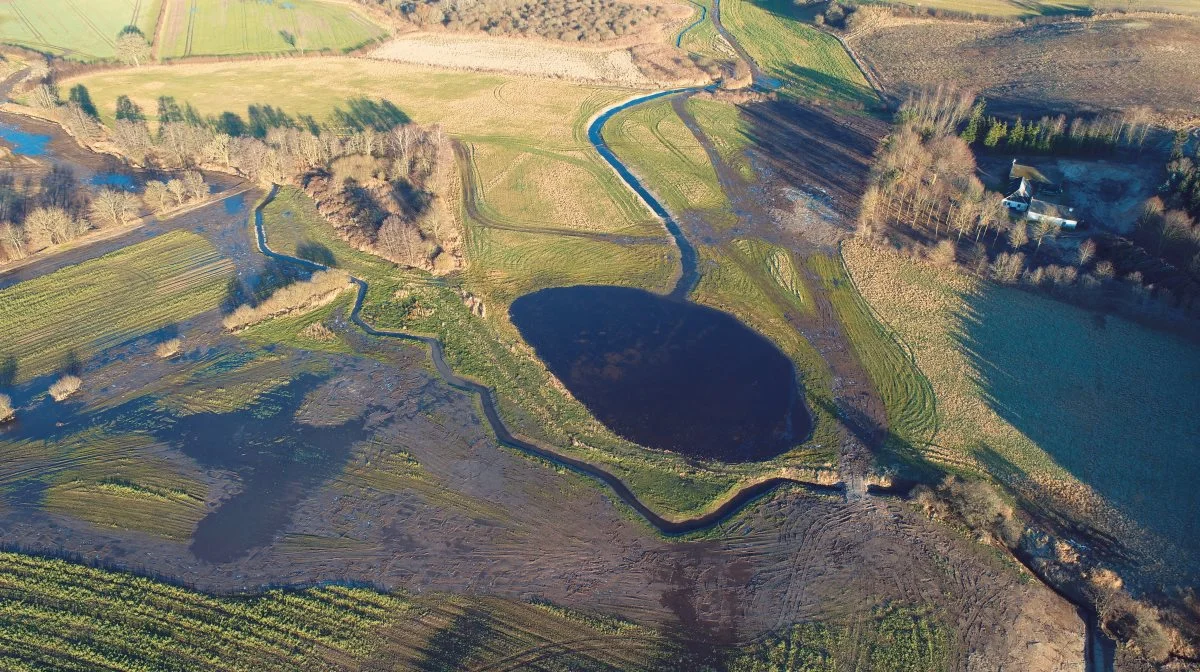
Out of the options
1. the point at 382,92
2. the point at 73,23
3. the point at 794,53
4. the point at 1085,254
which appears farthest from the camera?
the point at 73,23

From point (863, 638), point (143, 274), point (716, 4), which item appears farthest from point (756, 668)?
point (716, 4)

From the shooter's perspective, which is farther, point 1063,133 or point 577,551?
point 1063,133

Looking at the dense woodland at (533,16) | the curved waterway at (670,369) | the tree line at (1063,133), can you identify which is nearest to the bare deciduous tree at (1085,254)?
the tree line at (1063,133)

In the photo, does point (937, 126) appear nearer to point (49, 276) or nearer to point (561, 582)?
point (561, 582)

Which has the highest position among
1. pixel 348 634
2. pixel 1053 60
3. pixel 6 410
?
pixel 1053 60

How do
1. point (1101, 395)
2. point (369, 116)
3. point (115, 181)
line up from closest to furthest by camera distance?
point (1101, 395) < point (115, 181) < point (369, 116)

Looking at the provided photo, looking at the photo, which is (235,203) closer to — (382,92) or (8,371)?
(8,371)

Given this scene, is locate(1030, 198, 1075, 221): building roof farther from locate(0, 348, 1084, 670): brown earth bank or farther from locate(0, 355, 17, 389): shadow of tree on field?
locate(0, 355, 17, 389): shadow of tree on field

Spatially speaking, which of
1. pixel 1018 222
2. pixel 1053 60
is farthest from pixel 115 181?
pixel 1053 60
